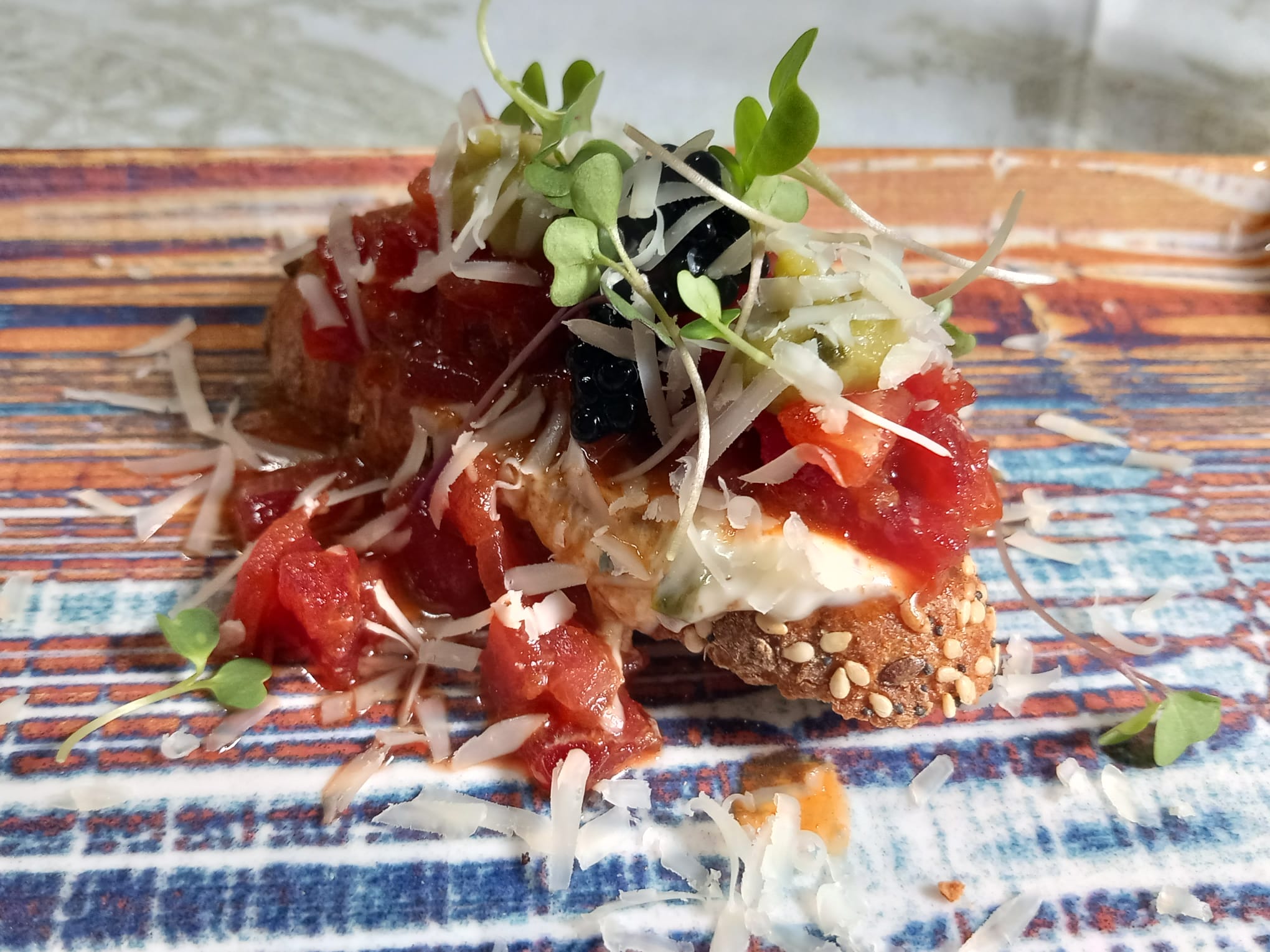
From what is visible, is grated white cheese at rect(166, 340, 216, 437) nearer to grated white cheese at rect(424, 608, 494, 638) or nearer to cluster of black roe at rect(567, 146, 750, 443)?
grated white cheese at rect(424, 608, 494, 638)

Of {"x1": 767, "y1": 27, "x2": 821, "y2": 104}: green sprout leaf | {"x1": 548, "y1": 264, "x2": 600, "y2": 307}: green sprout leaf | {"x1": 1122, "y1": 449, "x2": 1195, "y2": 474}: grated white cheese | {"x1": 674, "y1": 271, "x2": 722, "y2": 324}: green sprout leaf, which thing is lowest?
{"x1": 1122, "y1": 449, "x2": 1195, "y2": 474}: grated white cheese

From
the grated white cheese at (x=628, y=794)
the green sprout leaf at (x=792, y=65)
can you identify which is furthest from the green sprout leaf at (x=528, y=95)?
the grated white cheese at (x=628, y=794)

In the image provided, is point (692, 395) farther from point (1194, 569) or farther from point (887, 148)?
point (887, 148)

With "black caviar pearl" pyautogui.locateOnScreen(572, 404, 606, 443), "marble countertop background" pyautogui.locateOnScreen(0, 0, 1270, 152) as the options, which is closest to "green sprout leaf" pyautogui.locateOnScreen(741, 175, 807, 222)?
"black caviar pearl" pyautogui.locateOnScreen(572, 404, 606, 443)

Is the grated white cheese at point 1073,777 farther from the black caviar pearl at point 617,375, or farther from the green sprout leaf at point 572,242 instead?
the green sprout leaf at point 572,242

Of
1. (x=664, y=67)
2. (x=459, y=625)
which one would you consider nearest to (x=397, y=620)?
(x=459, y=625)

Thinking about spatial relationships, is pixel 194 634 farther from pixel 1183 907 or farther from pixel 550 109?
pixel 1183 907
